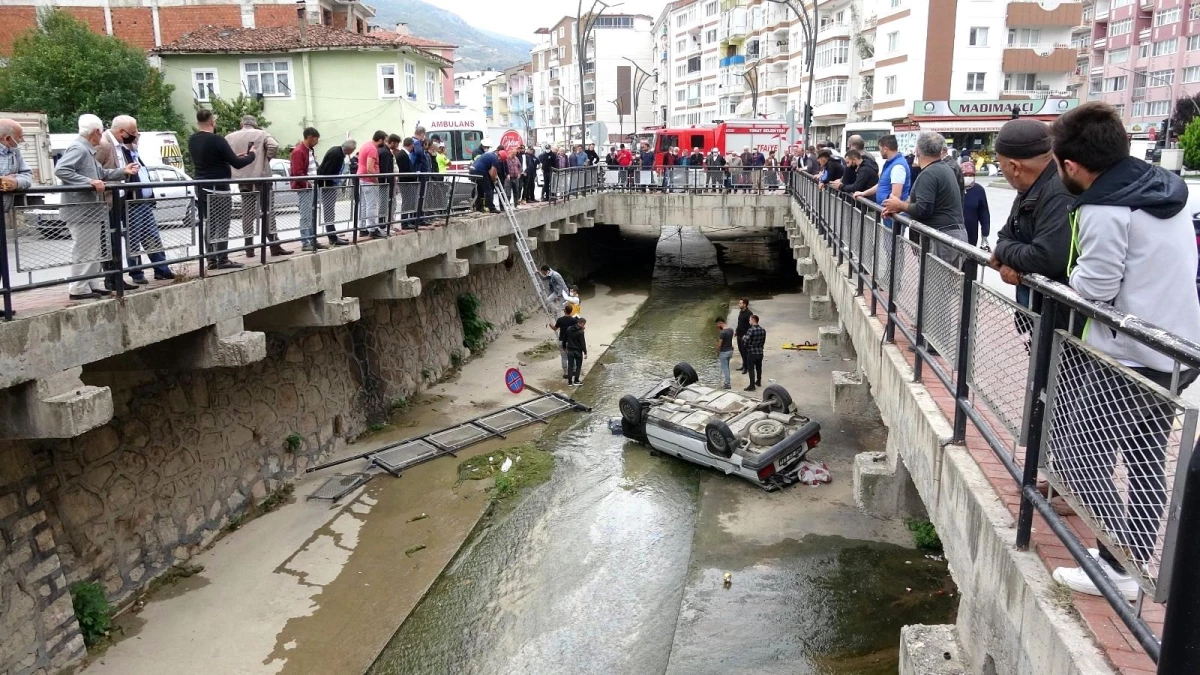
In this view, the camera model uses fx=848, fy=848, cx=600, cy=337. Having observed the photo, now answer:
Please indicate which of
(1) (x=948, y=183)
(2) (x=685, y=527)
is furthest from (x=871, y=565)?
(1) (x=948, y=183)

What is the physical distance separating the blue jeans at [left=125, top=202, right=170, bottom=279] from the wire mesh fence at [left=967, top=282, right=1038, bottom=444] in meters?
6.41

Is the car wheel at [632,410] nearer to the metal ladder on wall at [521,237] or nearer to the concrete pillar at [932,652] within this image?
the metal ladder on wall at [521,237]

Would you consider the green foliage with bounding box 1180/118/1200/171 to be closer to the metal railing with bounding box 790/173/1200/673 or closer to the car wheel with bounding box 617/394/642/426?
the car wheel with bounding box 617/394/642/426

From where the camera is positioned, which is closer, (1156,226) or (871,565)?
(1156,226)

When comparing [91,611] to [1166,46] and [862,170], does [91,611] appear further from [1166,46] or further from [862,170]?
[1166,46]

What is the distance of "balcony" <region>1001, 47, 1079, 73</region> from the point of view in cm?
4669

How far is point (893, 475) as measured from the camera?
29.0ft

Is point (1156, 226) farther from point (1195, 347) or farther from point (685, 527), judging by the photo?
point (685, 527)

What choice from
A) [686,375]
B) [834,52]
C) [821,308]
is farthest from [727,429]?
[834,52]

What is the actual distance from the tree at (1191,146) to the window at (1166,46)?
18.1 m

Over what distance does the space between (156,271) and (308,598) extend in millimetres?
3790

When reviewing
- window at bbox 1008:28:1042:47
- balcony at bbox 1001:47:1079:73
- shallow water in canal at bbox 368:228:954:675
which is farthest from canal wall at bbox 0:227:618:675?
window at bbox 1008:28:1042:47

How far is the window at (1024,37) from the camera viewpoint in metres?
47.2

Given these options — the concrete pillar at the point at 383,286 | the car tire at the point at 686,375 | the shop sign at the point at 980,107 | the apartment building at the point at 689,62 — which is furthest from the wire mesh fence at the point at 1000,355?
the apartment building at the point at 689,62
